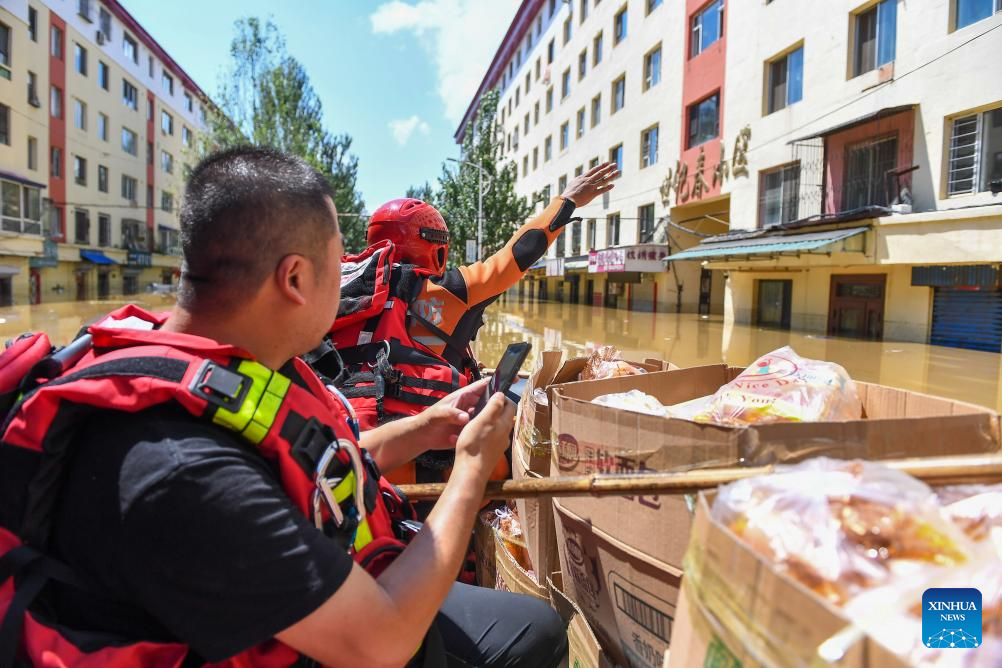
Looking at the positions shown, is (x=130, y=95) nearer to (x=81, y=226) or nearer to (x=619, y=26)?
(x=81, y=226)

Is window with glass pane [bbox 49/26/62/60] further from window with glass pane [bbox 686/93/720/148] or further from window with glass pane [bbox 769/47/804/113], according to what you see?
window with glass pane [bbox 769/47/804/113]

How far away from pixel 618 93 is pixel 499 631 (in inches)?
1094

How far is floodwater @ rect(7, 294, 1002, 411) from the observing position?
886cm

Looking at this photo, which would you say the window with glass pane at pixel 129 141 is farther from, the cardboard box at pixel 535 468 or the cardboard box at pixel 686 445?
the cardboard box at pixel 686 445

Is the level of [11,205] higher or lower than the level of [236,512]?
higher

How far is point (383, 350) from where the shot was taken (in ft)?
7.67

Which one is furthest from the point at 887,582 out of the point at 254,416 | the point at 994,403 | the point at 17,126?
the point at 17,126

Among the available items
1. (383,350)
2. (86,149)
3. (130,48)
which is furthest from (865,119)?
(130,48)

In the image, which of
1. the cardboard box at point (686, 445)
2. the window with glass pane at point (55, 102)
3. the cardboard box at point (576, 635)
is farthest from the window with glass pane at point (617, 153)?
the window with glass pane at point (55, 102)

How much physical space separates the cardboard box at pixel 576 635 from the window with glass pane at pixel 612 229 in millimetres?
24958

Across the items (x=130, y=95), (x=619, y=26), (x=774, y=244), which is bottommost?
(x=774, y=244)

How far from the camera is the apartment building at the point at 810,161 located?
11750 mm

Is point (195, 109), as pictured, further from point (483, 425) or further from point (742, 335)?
point (483, 425)

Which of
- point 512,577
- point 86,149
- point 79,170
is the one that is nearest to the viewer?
point 512,577
